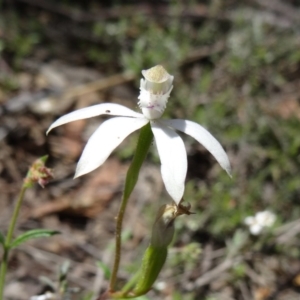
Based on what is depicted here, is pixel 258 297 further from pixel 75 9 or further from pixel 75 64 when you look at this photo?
pixel 75 9

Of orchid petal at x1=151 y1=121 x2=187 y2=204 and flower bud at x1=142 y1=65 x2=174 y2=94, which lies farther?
flower bud at x1=142 y1=65 x2=174 y2=94

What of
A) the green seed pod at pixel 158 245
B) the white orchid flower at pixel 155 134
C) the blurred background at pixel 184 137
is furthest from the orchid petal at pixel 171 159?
the blurred background at pixel 184 137

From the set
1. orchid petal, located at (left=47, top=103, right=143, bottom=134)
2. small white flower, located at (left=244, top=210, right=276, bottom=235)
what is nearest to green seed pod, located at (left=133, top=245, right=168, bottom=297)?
orchid petal, located at (left=47, top=103, right=143, bottom=134)

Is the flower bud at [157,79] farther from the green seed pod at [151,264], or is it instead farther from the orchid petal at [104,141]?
the green seed pod at [151,264]

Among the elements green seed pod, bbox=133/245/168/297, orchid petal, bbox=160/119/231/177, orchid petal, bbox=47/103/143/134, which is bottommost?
green seed pod, bbox=133/245/168/297

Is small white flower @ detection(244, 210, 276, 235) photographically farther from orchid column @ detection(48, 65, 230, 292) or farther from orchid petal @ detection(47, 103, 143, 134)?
orchid petal @ detection(47, 103, 143, 134)

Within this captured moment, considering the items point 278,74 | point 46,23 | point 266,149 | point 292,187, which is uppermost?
point 46,23

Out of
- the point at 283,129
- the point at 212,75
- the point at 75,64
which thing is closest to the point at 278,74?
the point at 212,75

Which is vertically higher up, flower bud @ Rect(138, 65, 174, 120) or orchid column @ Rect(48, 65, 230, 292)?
flower bud @ Rect(138, 65, 174, 120)
